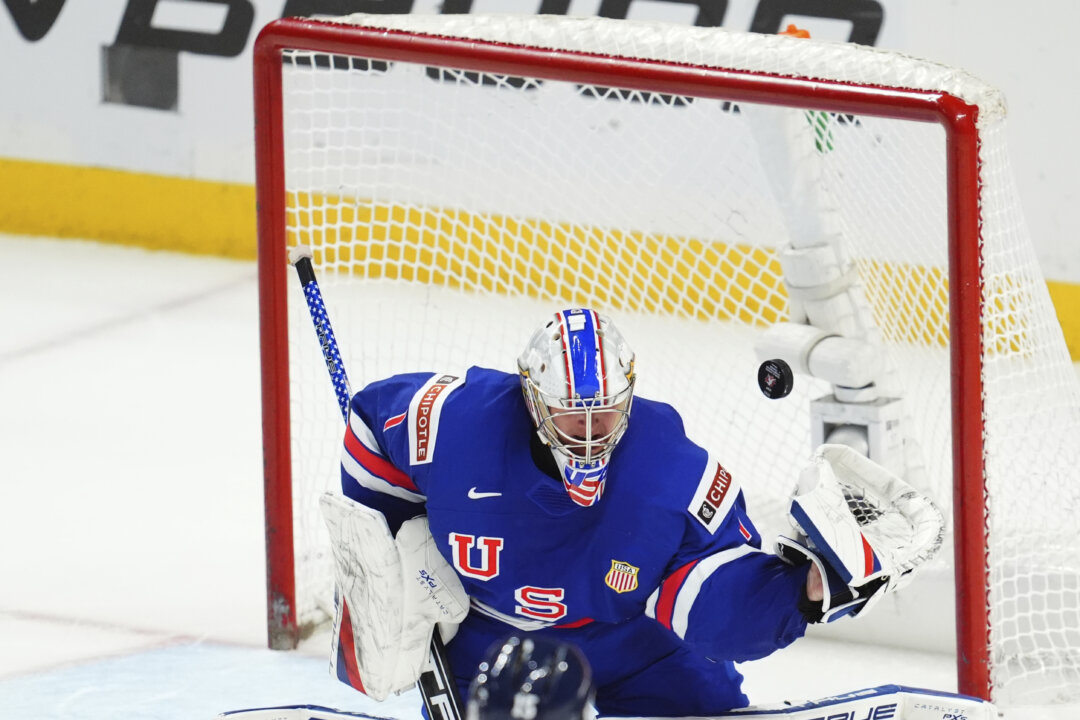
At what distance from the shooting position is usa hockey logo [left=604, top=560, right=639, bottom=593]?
7.40ft

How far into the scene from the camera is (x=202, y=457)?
434cm

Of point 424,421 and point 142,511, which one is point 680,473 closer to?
point 424,421

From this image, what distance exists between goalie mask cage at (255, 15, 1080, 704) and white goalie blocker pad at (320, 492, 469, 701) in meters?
0.75

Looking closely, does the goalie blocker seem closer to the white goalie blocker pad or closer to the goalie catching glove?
the white goalie blocker pad

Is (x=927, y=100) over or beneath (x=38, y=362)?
over

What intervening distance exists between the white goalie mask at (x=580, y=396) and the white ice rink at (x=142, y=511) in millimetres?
1028

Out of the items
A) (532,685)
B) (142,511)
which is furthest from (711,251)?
(532,685)

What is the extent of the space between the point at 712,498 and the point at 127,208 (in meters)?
4.07

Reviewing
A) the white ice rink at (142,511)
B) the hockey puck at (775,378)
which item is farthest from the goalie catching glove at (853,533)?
the white ice rink at (142,511)

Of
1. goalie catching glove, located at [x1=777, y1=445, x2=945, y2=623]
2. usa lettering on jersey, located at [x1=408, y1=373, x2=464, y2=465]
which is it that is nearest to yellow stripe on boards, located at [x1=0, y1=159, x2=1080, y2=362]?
goalie catching glove, located at [x1=777, y1=445, x2=945, y2=623]

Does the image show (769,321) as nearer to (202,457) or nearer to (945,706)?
(202,457)

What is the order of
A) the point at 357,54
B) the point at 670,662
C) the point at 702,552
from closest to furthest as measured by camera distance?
the point at 702,552
the point at 670,662
the point at 357,54

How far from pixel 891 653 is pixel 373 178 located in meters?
2.24

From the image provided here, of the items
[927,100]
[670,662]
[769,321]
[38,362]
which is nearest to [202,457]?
[38,362]
